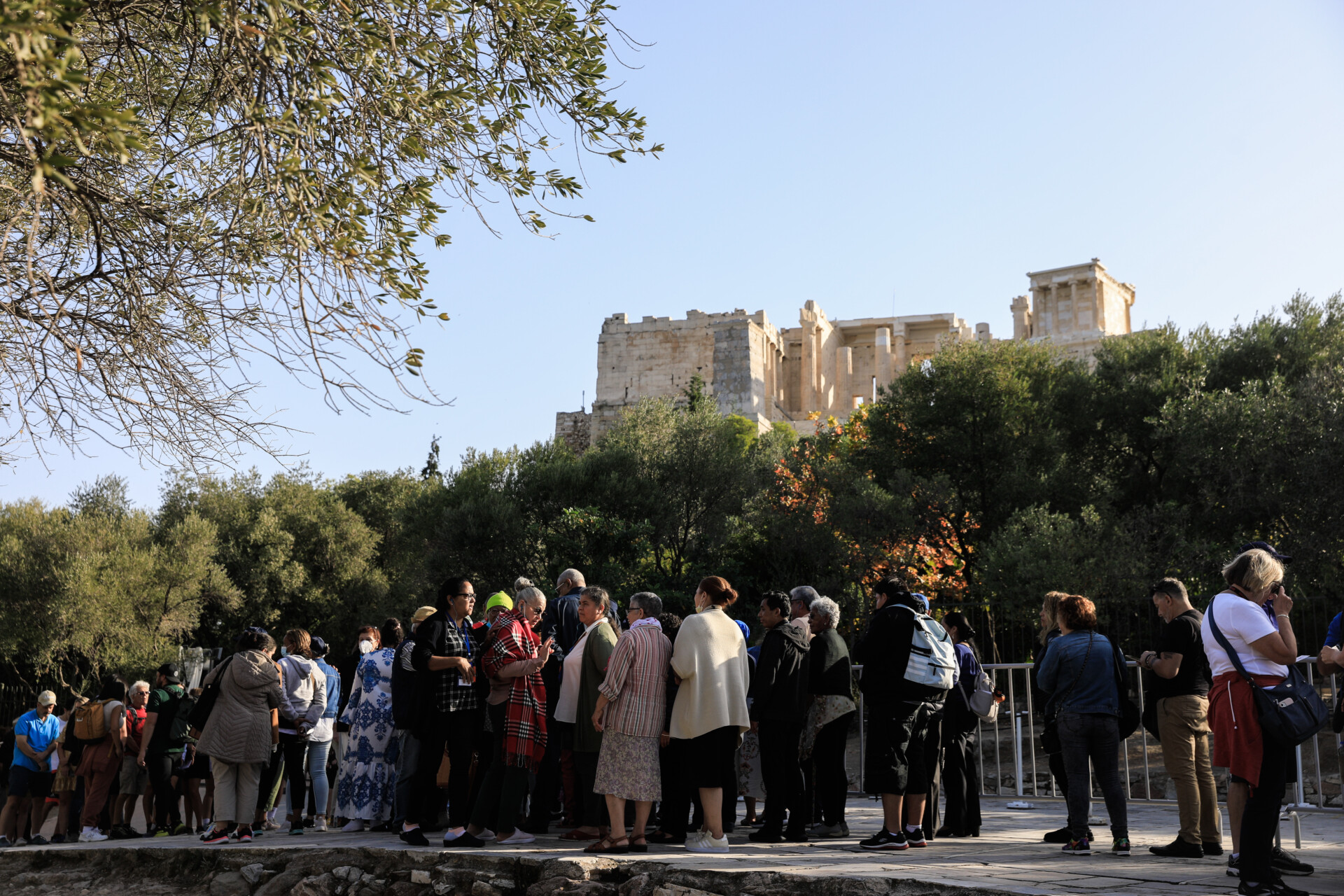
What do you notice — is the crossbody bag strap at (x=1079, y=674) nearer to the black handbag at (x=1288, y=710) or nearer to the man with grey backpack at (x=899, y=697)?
the man with grey backpack at (x=899, y=697)

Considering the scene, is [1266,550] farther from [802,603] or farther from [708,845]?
[708,845]

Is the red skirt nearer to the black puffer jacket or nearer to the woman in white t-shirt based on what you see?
the woman in white t-shirt

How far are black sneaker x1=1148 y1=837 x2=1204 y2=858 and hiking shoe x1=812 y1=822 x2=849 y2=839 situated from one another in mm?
1932

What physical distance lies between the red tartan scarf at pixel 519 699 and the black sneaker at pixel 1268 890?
378 cm

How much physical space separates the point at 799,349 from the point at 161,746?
59492 millimetres

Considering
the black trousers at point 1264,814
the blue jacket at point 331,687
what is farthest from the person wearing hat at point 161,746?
the black trousers at point 1264,814

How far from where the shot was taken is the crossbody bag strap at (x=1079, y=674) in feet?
19.8

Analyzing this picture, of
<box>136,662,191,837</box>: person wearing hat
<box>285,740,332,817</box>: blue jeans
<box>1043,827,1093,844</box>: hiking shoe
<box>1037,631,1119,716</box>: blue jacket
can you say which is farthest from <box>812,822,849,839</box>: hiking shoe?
<box>136,662,191,837</box>: person wearing hat

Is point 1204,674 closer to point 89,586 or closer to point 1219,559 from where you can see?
point 1219,559

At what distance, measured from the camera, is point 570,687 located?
7.00 meters

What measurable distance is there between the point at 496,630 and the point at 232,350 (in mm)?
2309

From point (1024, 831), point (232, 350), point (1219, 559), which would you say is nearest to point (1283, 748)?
point (1024, 831)

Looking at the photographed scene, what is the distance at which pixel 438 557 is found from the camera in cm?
2597

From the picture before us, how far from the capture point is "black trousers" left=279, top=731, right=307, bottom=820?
8.41 m
